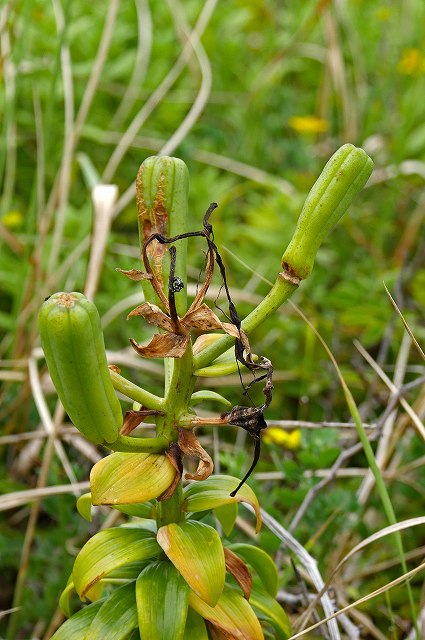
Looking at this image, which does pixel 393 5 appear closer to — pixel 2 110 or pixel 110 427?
pixel 2 110

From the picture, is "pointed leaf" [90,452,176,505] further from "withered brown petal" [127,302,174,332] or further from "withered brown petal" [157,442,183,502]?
"withered brown petal" [127,302,174,332]

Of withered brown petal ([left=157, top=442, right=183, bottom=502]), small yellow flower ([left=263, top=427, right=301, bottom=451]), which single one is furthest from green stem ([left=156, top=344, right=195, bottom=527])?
small yellow flower ([left=263, top=427, right=301, bottom=451])

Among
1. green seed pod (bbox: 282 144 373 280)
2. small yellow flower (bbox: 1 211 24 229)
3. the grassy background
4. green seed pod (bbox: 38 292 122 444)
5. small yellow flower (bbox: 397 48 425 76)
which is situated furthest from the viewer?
small yellow flower (bbox: 397 48 425 76)

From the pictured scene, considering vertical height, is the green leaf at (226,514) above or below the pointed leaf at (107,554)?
below

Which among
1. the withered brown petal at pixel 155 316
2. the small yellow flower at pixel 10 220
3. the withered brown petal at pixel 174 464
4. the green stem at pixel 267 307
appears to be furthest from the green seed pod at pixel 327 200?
the small yellow flower at pixel 10 220

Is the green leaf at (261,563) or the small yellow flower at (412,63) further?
the small yellow flower at (412,63)

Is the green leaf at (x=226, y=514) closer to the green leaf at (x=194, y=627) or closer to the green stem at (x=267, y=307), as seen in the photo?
the green leaf at (x=194, y=627)

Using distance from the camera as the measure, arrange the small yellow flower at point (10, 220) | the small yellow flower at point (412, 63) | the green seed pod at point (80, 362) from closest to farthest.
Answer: the green seed pod at point (80, 362), the small yellow flower at point (10, 220), the small yellow flower at point (412, 63)
